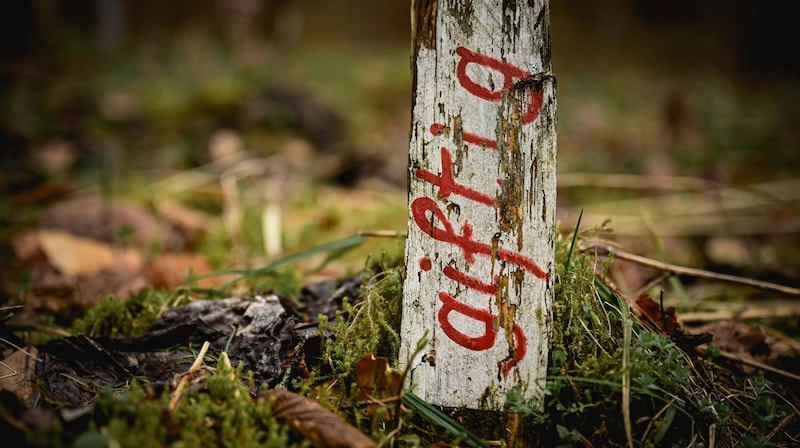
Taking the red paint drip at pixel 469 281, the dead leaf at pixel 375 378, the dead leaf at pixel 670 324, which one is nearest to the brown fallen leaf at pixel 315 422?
the dead leaf at pixel 375 378

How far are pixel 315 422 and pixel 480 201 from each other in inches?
25.7

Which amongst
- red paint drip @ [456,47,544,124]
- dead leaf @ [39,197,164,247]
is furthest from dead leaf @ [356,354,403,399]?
dead leaf @ [39,197,164,247]

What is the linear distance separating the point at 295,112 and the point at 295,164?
83 cm

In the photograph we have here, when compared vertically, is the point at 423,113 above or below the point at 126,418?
above

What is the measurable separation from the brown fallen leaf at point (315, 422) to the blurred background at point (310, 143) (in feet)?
2.49

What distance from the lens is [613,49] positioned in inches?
556

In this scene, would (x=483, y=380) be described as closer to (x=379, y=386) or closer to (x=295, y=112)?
(x=379, y=386)

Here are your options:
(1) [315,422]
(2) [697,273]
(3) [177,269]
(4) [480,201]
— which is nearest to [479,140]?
(4) [480,201]

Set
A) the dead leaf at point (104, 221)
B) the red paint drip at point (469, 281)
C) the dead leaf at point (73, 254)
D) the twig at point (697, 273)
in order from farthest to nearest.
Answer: the dead leaf at point (104, 221)
the dead leaf at point (73, 254)
the twig at point (697, 273)
the red paint drip at point (469, 281)

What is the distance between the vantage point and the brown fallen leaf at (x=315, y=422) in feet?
3.52

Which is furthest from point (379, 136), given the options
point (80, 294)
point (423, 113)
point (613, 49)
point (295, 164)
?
point (613, 49)

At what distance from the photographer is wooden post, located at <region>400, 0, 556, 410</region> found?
1.21m

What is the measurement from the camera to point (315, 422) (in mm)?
1107

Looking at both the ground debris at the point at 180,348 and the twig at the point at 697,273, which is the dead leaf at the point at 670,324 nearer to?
the twig at the point at 697,273
